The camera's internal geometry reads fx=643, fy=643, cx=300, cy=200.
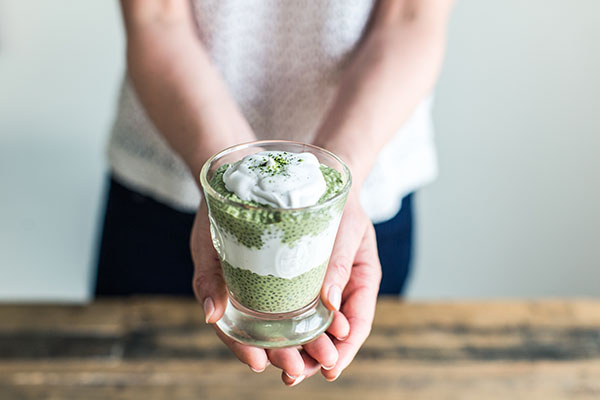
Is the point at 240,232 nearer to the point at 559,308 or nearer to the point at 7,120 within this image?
the point at 559,308

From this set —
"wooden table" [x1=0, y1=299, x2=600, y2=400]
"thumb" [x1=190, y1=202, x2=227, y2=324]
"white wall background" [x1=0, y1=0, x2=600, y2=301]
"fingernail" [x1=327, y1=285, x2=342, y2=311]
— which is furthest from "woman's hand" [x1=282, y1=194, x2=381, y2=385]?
"white wall background" [x1=0, y1=0, x2=600, y2=301]

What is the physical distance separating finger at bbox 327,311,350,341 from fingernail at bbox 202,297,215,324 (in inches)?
4.6

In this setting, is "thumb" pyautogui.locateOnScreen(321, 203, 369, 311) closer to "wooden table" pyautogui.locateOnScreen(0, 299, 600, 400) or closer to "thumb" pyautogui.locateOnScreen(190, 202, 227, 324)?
"thumb" pyautogui.locateOnScreen(190, 202, 227, 324)

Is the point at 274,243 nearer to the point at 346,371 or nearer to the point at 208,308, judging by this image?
the point at 208,308

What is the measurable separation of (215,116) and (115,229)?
44 centimetres

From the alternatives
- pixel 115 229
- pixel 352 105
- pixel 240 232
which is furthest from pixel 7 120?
pixel 240 232

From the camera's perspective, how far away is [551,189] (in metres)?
1.75

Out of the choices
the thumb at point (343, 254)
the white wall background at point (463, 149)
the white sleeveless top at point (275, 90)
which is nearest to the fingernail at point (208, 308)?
the thumb at point (343, 254)

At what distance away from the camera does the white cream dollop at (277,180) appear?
1.75 ft

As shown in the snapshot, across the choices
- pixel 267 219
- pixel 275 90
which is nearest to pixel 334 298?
pixel 267 219

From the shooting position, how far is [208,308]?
60 centimetres

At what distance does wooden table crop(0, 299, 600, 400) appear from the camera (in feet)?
2.91

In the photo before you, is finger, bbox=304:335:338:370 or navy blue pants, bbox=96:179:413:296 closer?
finger, bbox=304:335:338:370

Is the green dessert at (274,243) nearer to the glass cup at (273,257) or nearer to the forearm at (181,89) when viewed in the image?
the glass cup at (273,257)
